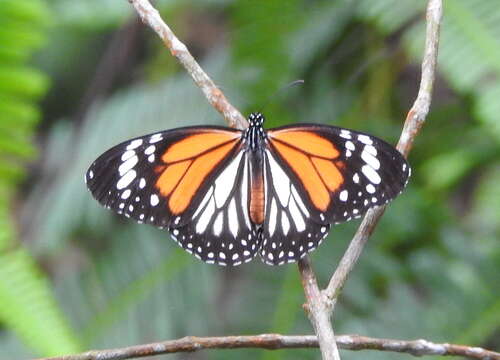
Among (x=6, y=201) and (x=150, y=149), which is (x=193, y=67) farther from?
(x=6, y=201)

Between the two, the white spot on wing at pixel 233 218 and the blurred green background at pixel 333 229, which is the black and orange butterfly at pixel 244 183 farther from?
the blurred green background at pixel 333 229

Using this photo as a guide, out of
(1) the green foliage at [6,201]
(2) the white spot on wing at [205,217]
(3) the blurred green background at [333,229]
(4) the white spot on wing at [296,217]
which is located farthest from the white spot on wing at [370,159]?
(1) the green foliage at [6,201]

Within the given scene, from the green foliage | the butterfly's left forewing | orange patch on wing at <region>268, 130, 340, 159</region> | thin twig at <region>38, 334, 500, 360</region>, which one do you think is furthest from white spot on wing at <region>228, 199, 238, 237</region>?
the green foliage

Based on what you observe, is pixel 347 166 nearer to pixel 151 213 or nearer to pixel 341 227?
pixel 151 213

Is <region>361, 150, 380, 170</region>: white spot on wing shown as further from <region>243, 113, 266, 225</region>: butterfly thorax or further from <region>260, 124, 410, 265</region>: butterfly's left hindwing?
<region>243, 113, 266, 225</region>: butterfly thorax

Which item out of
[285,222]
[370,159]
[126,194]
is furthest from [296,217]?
[126,194]

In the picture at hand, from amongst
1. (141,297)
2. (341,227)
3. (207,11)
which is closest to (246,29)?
(341,227)
